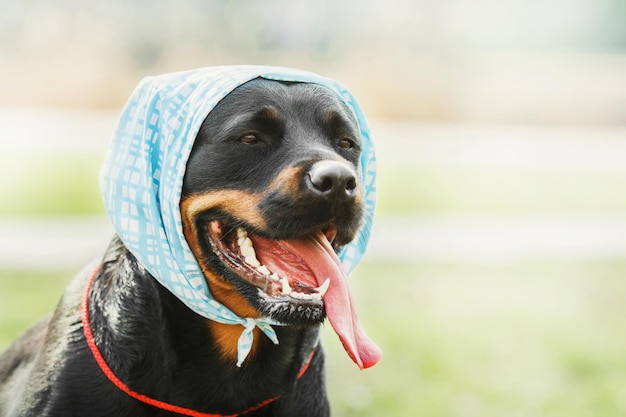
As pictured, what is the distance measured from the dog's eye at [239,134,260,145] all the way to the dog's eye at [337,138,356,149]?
1.25 feet

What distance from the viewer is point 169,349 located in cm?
313

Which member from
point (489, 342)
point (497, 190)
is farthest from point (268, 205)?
point (497, 190)

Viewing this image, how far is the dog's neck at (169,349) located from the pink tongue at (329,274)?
0.31 m

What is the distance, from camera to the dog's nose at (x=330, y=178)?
2.96 metres

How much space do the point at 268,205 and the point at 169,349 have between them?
0.62 m

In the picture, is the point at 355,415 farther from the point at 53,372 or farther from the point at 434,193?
the point at 434,193

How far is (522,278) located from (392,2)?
14230 millimetres

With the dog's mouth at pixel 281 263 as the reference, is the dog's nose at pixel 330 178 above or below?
above

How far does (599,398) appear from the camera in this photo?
5414 millimetres

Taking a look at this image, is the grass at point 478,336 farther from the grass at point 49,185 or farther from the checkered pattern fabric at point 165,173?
the grass at point 49,185

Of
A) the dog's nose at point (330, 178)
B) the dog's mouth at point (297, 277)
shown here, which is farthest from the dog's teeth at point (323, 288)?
the dog's nose at point (330, 178)

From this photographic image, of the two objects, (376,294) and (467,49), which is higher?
(376,294)

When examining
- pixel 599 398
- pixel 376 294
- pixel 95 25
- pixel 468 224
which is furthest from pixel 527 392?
pixel 95 25

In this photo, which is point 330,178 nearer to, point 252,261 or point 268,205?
point 268,205
